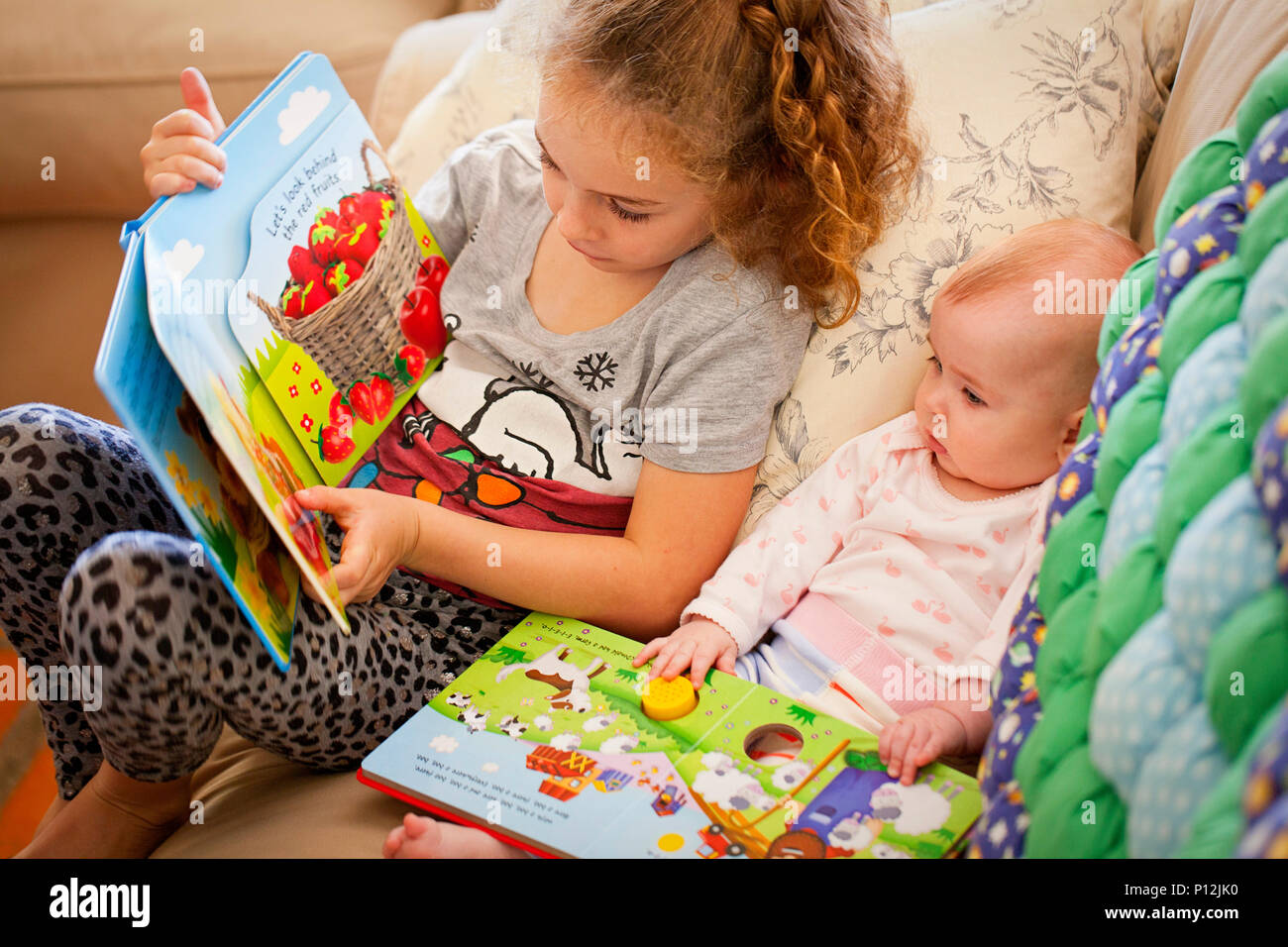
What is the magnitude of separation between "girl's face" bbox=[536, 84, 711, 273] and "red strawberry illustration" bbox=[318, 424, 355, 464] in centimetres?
27

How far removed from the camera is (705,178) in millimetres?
830

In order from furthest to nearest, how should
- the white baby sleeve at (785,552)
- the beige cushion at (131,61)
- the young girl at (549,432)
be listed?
the beige cushion at (131,61)
the white baby sleeve at (785,552)
the young girl at (549,432)

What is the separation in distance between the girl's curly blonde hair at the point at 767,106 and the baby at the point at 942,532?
0.40 feet

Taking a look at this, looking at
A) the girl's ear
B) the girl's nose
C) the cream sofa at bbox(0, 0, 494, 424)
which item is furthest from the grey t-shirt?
the cream sofa at bbox(0, 0, 494, 424)

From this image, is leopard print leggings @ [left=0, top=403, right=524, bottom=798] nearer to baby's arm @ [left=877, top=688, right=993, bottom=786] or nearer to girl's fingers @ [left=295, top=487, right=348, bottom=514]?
girl's fingers @ [left=295, top=487, right=348, bottom=514]

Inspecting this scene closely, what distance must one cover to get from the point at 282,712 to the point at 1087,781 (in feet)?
1.89

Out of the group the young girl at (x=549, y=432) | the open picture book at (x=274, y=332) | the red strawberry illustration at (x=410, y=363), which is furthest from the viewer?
the red strawberry illustration at (x=410, y=363)

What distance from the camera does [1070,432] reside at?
2.79ft

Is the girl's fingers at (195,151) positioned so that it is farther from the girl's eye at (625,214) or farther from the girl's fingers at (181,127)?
the girl's eye at (625,214)

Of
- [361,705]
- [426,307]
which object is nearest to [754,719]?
[361,705]

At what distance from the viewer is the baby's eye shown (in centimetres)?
84

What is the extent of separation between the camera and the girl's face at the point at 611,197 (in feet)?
2.66

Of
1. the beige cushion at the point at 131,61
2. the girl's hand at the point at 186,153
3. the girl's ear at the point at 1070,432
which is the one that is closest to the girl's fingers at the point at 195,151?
the girl's hand at the point at 186,153

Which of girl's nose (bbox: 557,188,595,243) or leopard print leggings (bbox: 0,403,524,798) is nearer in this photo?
leopard print leggings (bbox: 0,403,524,798)
